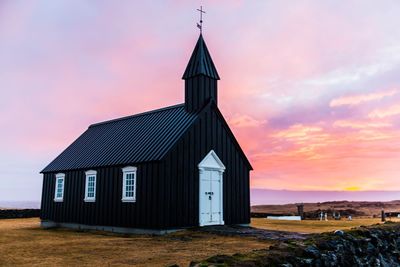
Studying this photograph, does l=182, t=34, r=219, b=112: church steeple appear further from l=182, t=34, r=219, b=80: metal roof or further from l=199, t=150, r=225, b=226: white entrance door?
l=199, t=150, r=225, b=226: white entrance door

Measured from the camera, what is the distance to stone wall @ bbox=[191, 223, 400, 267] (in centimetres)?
810

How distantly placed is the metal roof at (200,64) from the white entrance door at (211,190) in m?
4.70

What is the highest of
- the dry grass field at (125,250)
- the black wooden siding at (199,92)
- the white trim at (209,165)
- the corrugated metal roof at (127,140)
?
the black wooden siding at (199,92)

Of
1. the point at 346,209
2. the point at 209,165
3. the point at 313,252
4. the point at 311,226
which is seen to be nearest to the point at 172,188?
the point at 209,165

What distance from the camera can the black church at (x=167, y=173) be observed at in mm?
19781

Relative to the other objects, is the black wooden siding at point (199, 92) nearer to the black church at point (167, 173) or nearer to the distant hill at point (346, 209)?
the black church at point (167, 173)

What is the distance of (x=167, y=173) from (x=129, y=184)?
2778mm

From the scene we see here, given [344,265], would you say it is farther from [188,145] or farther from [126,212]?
[126,212]

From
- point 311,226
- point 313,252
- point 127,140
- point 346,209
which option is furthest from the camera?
point 346,209

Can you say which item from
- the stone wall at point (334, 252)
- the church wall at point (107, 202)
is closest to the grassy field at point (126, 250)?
the church wall at point (107, 202)

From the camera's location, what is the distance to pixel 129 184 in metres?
21.2

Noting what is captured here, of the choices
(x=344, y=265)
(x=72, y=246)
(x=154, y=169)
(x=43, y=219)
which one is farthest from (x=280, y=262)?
(x=43, y=219)

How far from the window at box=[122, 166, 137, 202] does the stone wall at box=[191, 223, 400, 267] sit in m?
11.6

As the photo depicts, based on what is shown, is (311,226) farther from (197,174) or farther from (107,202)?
(107,202)
